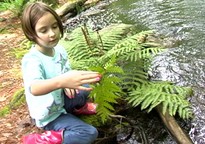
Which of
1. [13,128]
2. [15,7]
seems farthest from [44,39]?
[15,7]

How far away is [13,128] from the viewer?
12.0 feet

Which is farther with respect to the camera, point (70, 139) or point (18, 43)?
point (18, 43)

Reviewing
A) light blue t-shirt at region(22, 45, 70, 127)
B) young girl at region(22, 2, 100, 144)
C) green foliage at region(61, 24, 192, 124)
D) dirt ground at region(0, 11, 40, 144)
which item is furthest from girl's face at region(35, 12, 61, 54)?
dirt ground at region(0, 11, 40, 144)

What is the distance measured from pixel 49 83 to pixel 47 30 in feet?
1.56

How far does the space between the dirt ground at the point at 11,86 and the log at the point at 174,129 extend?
1.26m

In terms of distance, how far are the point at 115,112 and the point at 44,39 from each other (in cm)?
107

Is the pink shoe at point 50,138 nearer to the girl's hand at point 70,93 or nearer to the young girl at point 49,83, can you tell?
the young girl at point 49,83

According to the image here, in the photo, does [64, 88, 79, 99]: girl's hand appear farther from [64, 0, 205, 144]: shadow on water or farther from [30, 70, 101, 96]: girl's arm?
[64, 0, 205, 144]: shadow on water

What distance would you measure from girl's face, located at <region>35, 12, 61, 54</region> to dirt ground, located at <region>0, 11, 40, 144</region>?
1.16m

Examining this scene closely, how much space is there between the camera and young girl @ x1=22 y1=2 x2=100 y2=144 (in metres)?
2.59

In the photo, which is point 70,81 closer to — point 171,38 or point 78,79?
point 78,79

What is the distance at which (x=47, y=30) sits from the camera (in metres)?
2.69

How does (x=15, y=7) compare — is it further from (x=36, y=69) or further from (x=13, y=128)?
(x=36, y=69)

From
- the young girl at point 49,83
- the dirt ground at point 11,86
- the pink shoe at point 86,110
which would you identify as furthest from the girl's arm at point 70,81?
the dirt ground at point 11,86
